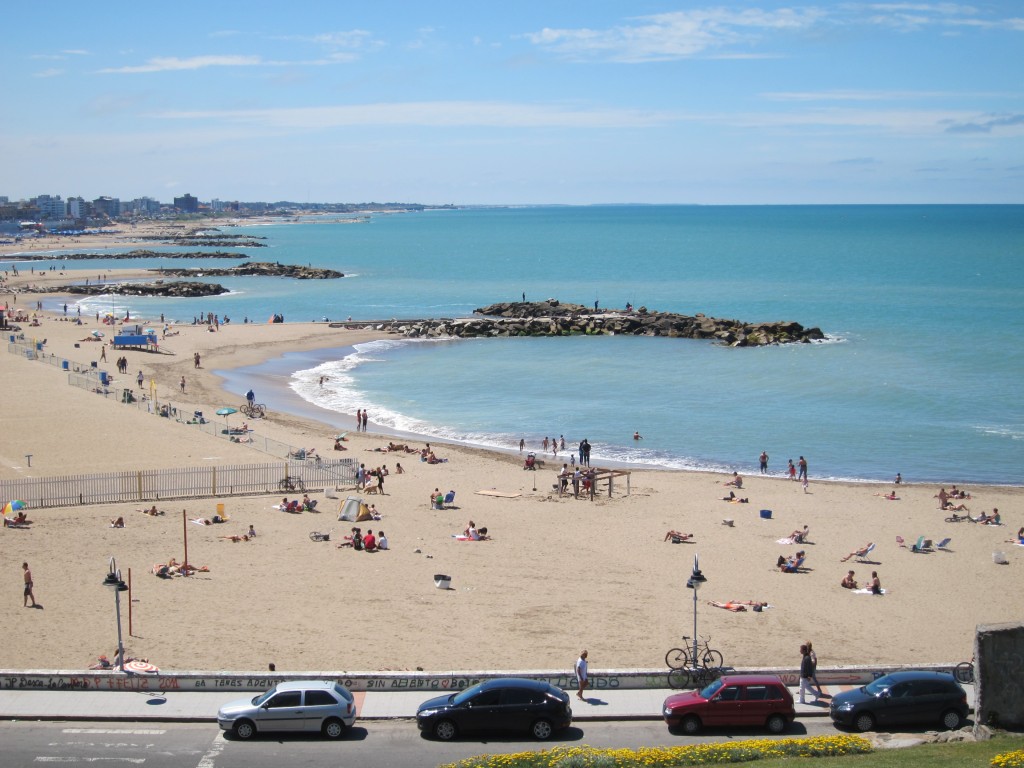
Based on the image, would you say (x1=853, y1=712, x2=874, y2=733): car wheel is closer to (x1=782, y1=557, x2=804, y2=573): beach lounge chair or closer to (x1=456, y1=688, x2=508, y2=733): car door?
(x1=456, y1=688, x2=508, y2=733): car door

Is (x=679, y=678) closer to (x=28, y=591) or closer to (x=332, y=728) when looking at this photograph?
(x=332, y=728)

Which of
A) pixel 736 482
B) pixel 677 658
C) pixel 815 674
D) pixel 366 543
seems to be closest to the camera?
pixel 815 674

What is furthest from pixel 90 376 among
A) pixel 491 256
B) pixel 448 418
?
pixel 491 256

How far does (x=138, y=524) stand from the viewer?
2686 centimetres

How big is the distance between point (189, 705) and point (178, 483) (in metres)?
15.6

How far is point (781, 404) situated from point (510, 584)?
29765mm

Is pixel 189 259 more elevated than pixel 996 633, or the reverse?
pixel 189 259

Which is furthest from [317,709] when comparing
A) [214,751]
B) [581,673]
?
[581,673]

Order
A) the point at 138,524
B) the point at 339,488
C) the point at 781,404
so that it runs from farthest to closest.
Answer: the point at 781,404 → the point at 339,488 → the point at 138,524

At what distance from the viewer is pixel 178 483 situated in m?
30.8

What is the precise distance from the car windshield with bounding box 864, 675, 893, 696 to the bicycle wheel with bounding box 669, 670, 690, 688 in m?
2.81

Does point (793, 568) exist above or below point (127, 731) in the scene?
below

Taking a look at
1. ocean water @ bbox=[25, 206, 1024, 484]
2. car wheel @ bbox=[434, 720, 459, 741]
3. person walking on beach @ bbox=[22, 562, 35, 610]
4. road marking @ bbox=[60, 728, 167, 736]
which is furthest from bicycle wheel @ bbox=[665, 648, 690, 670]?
ocean water @ bbox=[25, 206, 1024, 484]

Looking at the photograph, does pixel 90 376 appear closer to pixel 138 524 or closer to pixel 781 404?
pixel 138 524
